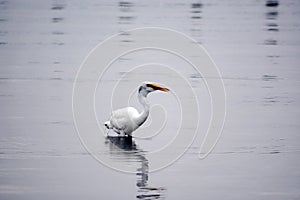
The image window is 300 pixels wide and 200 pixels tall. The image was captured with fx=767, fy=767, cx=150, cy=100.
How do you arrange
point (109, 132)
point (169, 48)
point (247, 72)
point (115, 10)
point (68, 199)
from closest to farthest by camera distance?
point (68, 199), point (109, 132), point (247, 72), point (169, 48), point (115, 10)

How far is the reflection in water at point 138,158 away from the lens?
10.1 meters

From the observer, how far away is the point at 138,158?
11.7m

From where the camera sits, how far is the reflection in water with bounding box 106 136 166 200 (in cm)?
1014

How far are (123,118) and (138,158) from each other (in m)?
1.07

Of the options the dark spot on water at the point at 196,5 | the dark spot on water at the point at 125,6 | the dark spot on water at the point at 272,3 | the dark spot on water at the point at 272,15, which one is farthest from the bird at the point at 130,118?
the dark spot on water at the point at 272,3

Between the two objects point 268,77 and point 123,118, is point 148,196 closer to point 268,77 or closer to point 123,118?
point 123,118

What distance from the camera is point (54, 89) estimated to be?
15914 mm

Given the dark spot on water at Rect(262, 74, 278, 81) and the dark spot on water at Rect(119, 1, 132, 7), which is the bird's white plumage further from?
the dark spot on water at Rect(119, 1, 132, 7)

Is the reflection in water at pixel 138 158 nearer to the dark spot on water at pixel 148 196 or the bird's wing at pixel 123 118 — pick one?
the dark spot on water at pixel 148 196

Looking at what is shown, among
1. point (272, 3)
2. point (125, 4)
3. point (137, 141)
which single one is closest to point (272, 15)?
point (272, 3)

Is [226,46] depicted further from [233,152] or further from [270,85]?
[233,152]

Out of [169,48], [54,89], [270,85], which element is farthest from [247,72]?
[54,89]

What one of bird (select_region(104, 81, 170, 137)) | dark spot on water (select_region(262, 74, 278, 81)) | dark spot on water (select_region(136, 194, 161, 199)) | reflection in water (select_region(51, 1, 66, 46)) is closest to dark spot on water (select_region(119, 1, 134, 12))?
reflection in water (select_region(51, 1, 66, 46))

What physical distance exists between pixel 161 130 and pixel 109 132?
2.99 ft
